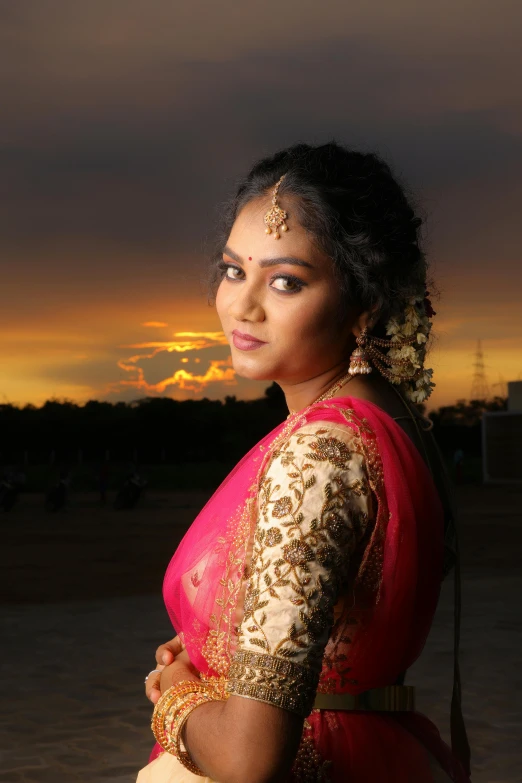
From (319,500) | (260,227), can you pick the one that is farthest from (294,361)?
(319,500)

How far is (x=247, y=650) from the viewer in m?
1.49

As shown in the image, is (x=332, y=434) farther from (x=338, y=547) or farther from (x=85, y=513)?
(x=85, y=513)

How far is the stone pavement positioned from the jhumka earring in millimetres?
4162

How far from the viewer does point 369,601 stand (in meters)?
1.64

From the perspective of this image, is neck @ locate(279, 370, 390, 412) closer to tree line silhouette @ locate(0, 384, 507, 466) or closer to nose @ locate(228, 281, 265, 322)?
nose @ locate(228, 281, 265, 322)

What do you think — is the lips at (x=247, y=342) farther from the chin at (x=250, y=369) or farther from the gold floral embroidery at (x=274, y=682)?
the gold floral embroidery at (x=274, y=682)

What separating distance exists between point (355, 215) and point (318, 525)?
604 millimetres

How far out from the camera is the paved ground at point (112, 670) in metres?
5.69

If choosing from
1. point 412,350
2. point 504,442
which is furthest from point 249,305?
point 504,442

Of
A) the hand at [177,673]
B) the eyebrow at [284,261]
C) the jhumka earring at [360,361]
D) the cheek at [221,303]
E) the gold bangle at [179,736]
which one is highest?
the eyebrow at [284,261]

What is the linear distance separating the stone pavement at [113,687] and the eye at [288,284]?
424cm

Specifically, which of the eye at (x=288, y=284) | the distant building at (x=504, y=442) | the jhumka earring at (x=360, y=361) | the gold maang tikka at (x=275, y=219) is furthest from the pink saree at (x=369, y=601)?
the distant building at (x=504, y=442)

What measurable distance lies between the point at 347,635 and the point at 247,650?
224 millimetres

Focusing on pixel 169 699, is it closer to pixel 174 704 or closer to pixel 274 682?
pixel 174 704
